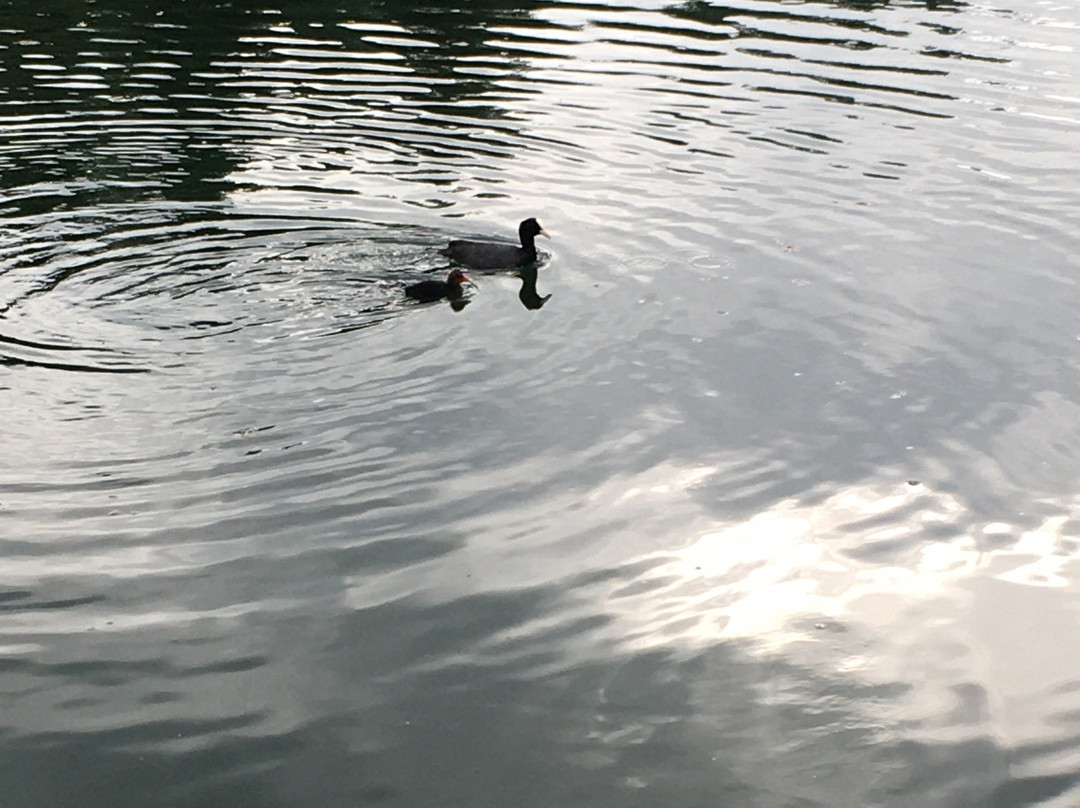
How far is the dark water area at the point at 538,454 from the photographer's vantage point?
300 inches

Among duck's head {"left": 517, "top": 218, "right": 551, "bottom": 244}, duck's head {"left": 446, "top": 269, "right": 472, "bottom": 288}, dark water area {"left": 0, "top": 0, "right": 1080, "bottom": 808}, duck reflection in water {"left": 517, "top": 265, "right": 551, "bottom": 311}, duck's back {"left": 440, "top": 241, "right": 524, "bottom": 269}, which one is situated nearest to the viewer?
dark water area {"left": 0, "top": 0, "right": 1080, "bottom": 808}

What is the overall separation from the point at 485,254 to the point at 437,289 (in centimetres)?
123

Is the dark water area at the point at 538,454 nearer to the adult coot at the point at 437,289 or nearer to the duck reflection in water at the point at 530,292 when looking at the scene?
the duck reflection in water at the point at 530,292

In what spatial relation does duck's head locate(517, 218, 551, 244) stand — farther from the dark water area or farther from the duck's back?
the dark water area

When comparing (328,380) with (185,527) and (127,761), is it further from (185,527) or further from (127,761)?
(127,761)

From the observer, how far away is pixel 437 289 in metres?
13.6

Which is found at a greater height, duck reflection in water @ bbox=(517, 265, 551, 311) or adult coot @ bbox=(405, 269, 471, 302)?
adult coot @ bbox=(405, 269, 471, 302)

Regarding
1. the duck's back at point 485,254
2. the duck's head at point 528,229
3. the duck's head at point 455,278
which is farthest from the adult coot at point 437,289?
the duck's head at point 528,229

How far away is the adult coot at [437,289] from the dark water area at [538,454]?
0.21 m

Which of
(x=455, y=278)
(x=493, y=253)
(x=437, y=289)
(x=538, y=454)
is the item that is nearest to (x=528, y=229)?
(x=493, y=253)

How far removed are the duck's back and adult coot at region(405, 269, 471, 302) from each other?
65 centimetres

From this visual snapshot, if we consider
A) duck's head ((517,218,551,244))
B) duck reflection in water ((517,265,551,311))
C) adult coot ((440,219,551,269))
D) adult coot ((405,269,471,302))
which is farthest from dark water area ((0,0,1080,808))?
duck's head ((517,218,551,244))

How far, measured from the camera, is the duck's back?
14.6 metres

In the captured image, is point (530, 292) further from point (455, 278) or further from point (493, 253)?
point (455, 278)
